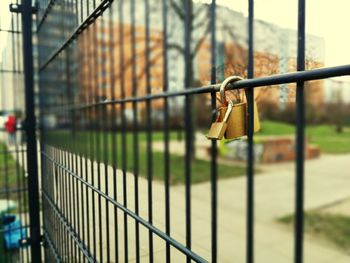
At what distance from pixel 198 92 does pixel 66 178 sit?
1.60m

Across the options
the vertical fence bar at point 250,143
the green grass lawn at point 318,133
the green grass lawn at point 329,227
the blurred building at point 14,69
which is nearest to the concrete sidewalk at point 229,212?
the green grass lawn at point 329,227

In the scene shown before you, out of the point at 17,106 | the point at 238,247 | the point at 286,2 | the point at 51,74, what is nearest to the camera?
the point at 286,2

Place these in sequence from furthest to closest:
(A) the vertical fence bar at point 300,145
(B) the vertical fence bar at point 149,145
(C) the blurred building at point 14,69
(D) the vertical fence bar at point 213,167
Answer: (C) the blurred building at point 14,69, (B) the vertical fence bar at point 149,145, (D) the vertical fence bar at point 213,167, (A) the vertical fence bar at point 300,145

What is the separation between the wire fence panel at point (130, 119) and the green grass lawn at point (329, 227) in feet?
10.7

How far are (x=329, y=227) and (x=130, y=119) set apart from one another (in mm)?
4367

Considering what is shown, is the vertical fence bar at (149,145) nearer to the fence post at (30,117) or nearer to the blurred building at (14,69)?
the fence post at (30,117)

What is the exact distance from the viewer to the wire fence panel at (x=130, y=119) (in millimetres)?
804

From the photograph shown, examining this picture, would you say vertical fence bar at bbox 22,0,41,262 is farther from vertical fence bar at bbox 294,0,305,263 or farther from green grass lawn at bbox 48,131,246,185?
vertical fence bar at bbox 294,0,305,263

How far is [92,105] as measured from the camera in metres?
1.74

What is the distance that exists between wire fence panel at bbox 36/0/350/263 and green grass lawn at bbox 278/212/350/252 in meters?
3.27

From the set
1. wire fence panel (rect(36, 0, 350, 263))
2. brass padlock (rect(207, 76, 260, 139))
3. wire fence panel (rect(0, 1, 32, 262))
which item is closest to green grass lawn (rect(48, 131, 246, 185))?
wire fence panel (rect(36, 0, 350, 263))

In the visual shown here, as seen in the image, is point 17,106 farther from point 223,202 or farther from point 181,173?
point 181,173

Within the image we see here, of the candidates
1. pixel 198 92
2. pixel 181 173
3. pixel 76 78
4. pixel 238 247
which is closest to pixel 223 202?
pixel 238 247

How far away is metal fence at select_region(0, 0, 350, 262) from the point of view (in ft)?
2.74
